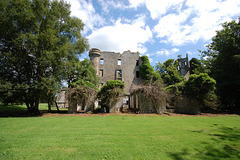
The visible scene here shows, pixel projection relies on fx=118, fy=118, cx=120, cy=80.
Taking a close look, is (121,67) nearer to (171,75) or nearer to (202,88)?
(171,75)

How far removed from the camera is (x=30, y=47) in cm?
1022

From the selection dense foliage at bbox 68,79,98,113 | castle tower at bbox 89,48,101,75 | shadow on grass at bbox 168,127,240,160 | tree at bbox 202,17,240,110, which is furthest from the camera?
castle tower at bbox 89,48,101,75

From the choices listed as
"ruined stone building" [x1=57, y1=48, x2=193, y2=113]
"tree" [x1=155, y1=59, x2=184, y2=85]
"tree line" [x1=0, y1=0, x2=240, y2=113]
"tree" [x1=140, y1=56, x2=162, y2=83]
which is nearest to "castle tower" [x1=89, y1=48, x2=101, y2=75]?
"ruined stone building" [x1=57, y1=48, x2=193, y2=113]

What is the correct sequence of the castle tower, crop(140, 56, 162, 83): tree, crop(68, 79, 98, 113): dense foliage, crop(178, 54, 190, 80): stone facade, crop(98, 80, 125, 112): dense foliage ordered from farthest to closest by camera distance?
crop(178, 54, 190, 80): stone facade < crop(140, 56, 162, 83): tree < the castle tower < crop(98, 80, 125, 112): dense foliage < crop(68, 79, 98, 113): dense foliage

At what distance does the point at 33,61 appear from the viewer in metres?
11.2

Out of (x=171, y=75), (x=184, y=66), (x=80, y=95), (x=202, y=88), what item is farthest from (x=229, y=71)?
(x=80, y=95)

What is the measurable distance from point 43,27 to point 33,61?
353 centimetres

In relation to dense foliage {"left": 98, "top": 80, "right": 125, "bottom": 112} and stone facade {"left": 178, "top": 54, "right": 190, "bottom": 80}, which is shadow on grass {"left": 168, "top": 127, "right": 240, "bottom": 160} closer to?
dense foliage {"left": 98, "top": 80, "right": 125, "bottom": 112}

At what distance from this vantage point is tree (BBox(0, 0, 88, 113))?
1012 cm

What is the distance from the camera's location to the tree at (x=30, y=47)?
10.1 meters

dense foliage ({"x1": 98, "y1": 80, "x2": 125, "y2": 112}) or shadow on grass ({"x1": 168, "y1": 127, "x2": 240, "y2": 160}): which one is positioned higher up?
dense foliage ({"x1": 98, "y1": 80, "x2": 125, "y2": 112})

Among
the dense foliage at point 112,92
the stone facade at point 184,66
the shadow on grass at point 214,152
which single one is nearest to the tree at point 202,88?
the dense foliage at point 112,92

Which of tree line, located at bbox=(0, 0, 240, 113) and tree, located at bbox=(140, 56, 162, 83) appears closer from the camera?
tree line, located at bbox=(0, 0, 240, 113)

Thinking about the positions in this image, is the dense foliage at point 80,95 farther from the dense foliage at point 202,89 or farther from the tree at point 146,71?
the tree at point 146,71
